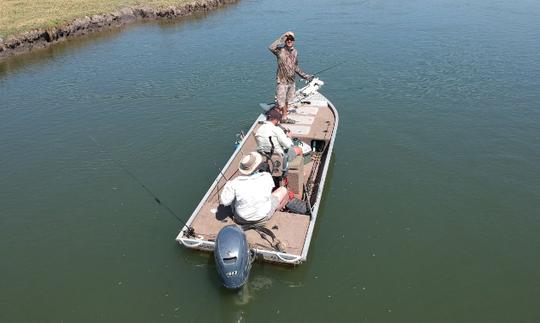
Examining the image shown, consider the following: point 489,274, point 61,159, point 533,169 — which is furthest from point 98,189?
point 533,169

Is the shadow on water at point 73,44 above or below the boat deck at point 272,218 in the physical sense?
above

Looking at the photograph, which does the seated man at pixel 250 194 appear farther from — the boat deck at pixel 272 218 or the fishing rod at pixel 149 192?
the fishing rod at pixel 149 192

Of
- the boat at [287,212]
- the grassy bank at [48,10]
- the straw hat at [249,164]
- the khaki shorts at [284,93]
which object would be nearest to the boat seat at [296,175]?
the boat at [287,212]

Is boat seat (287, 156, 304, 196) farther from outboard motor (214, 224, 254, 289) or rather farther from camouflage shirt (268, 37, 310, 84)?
camouflage shirt (268, 37, 310, 84)

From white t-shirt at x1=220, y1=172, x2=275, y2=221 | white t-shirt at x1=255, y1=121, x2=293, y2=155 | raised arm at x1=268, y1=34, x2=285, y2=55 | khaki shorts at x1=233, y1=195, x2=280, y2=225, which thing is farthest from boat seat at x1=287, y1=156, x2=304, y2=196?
raised arm at x1=268, y1=34, x2=285, y2=55

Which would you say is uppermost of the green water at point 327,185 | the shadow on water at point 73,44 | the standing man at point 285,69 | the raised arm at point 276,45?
the raised arm at point 276,45

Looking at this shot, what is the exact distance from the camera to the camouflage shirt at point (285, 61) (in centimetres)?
1389

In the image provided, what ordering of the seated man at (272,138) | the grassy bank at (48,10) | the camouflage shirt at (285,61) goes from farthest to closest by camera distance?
1. the grassy bank at (48,10)
2. the camouflage shirt at (285,61)
3. the seated man at (272,138)

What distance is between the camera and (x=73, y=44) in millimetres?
30828

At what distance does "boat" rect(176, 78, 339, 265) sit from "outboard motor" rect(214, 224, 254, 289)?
542mm

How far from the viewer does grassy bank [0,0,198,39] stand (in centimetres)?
3042

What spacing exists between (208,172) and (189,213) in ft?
7.53

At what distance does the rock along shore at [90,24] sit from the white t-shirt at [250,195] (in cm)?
2561

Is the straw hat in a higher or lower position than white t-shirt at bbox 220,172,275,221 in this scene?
higher
